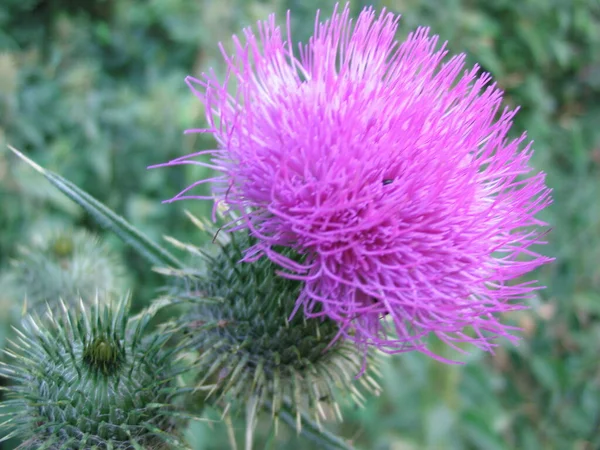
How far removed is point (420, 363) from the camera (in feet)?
12.2

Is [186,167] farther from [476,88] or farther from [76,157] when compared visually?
[476,88]

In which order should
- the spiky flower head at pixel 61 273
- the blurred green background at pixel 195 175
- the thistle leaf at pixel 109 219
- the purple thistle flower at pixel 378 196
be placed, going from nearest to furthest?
the purple thistle flower at pixel 378 196 < the thistle leaf at pixel 109 219 < the spiky flower head at pixel 61 273 < the blurred green background at pixel 195 175

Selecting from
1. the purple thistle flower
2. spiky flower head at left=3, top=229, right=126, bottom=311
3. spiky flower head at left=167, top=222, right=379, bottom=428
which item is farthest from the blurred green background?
the purple thistle flower

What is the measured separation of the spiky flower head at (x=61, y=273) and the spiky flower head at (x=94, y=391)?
0.60 m

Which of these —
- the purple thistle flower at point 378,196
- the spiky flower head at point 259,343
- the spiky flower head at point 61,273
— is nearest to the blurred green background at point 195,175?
the spiky flower head at point 61,273

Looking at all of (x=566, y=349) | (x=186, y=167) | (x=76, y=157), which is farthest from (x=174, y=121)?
(x=566, y=349)

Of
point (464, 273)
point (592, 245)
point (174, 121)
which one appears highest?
point (174, 121)

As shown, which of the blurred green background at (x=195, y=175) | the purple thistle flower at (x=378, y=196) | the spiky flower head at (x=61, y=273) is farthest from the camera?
the blurred green background at (x=195, y=175)

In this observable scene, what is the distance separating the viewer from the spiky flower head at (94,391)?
5.98ft

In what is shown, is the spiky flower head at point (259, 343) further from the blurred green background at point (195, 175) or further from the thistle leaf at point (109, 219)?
the blurred green background at point (195, 175)

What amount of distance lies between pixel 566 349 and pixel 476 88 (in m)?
3.89

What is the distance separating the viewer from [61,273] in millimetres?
2740

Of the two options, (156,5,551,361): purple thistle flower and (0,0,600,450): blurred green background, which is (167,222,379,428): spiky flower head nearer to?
(156,5,551,361): purple thistle flower

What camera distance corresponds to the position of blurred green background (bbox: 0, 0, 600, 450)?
3785mm
